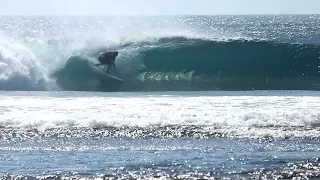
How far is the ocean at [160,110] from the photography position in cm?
1251

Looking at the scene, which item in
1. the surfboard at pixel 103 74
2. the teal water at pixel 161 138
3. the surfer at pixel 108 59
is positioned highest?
the surfer at pixel 108 59

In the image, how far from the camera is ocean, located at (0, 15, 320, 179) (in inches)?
492

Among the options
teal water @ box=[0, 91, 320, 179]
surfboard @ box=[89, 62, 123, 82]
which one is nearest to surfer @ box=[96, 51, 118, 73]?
surfboard @ box=[89, 62, 123, 82]

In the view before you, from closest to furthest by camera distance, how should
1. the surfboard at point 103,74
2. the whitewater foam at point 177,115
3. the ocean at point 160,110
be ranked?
1. the ocean at point 160,110
2. the whitewater foam at point 177,115
3. the surfboard at point 103,74

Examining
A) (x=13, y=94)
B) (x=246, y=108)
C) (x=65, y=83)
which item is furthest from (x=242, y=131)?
(x=65, y=83)

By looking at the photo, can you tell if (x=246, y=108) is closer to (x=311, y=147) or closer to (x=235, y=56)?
(x=311, y=147)

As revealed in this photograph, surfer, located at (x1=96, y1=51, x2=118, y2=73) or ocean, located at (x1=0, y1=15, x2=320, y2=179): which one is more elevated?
surfer, located at (x1=96, y1=51, x2=118, y2=73)

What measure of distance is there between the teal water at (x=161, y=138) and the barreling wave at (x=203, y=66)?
625cm

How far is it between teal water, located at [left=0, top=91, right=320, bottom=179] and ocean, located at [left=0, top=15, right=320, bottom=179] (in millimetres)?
23

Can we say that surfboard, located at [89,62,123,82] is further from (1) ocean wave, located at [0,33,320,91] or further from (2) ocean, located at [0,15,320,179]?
(2) ocean, located at [0,15,320,179]

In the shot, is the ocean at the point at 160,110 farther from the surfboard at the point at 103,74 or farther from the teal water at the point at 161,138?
the surfboard at the point at 103,74

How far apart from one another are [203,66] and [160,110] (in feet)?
40.5

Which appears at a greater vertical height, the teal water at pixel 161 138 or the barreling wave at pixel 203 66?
the barreling wave at pixel 203 66

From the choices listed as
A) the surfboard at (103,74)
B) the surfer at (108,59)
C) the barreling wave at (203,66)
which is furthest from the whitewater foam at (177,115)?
the surfer at (108,59)
